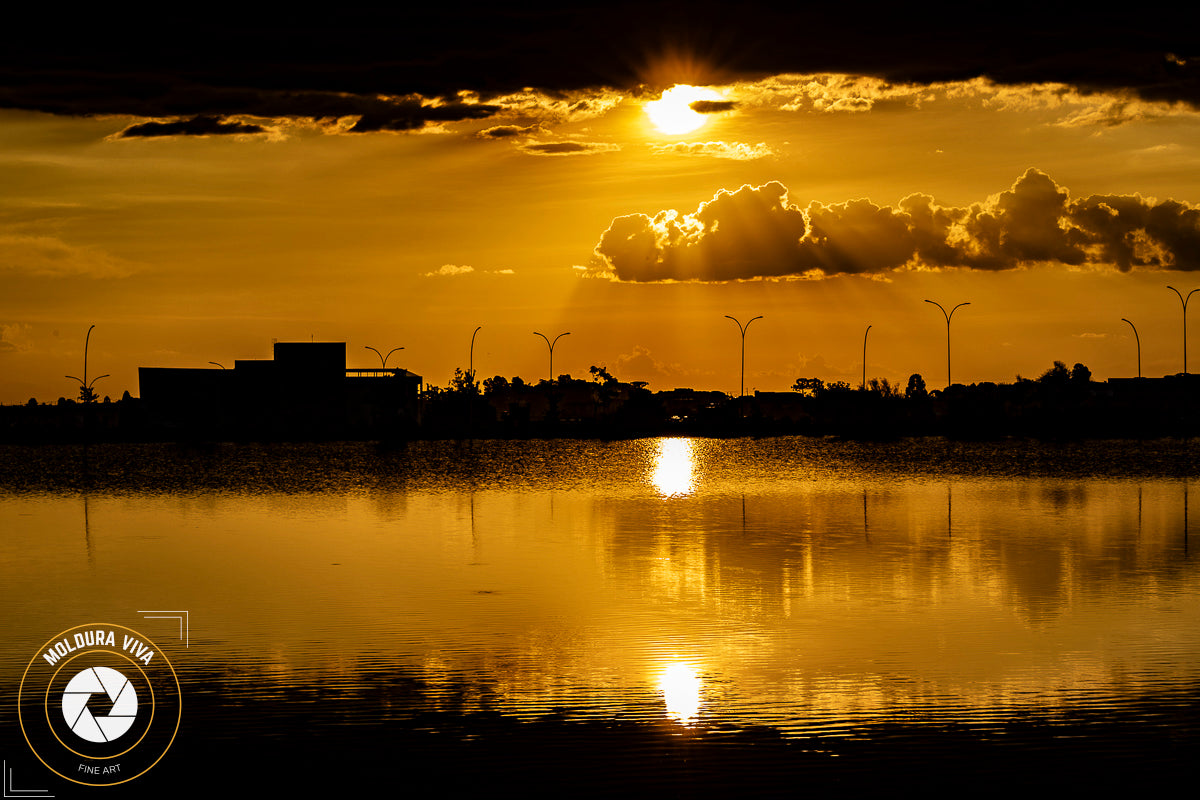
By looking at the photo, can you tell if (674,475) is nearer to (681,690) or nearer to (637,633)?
(637,633)

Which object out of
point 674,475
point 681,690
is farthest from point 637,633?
point 674,475

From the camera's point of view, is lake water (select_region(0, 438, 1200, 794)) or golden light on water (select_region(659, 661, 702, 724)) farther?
golden light on water (select_region(659, 661, 702, 724))

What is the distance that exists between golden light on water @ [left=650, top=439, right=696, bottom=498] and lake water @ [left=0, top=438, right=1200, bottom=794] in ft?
37.7

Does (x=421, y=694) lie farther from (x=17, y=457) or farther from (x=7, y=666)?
(x=17, y=457)

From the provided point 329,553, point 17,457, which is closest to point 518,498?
point 329,553

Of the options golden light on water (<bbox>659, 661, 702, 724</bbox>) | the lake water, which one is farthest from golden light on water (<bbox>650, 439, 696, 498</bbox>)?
golden light on water (<bbox>659, 661, 702, 724</bbox>)

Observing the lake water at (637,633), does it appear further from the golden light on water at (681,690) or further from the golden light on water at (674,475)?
the golden light on water at (674,475)

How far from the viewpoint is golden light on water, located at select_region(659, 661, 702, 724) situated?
16734 millimetres

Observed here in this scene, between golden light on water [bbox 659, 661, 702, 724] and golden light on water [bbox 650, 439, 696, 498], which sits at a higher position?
golden light on water [bbox 650, 439, 696, 498]

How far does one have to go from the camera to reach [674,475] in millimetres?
79000

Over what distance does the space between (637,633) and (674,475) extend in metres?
56.4

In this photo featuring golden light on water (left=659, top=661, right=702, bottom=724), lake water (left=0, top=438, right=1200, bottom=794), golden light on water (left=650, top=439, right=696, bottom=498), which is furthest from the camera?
golden light on water (left=650, top=439, right=696, bottom=498)

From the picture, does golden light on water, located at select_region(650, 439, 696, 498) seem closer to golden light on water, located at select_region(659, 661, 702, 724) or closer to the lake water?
the lake water

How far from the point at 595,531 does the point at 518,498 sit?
1498cm
